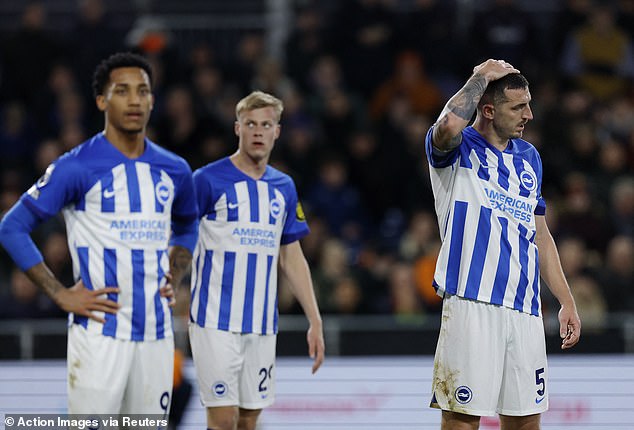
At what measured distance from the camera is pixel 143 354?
17.5ft

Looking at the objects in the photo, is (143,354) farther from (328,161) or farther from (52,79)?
(52,79)

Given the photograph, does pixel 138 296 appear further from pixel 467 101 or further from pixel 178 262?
pixel 467 101

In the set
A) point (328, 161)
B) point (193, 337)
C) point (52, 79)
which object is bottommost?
point (193, 337)

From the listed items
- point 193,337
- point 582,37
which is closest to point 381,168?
point 582,37

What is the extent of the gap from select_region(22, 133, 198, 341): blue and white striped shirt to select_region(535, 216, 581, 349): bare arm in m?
1.94

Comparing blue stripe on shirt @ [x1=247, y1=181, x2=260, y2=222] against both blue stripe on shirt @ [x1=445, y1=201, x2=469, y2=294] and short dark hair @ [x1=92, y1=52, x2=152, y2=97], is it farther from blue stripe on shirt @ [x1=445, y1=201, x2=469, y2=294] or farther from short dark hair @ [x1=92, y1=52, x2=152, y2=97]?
blue stripe on shirt @ [x1=445, y1=201, x2=469, y2=294]

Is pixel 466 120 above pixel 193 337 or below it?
above

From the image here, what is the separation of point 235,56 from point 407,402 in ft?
20.7

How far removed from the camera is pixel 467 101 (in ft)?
17.6

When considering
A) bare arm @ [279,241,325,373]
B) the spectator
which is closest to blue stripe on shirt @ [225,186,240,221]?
bare arm @ [279,241,325,373]

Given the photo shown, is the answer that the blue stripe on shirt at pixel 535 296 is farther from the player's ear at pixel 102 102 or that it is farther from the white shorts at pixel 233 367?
the player's ear at pixel 102 102

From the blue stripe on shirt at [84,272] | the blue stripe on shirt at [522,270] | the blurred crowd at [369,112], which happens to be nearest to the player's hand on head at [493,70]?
the blue stripe on shirt at [522,270]

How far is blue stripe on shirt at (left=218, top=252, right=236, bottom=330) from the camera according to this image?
21.3ft

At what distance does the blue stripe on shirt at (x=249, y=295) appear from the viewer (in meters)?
6.52
